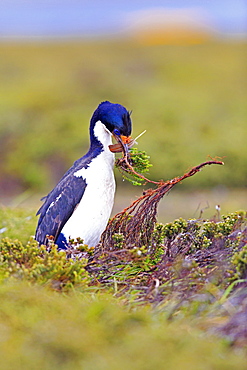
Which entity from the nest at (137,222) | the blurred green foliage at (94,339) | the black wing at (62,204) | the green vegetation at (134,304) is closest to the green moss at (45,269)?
the green vegetation at (134,304)

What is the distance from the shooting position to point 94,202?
4820 mm

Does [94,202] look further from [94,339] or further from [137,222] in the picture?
[94,339]

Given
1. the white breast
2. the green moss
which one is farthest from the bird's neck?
the green moss

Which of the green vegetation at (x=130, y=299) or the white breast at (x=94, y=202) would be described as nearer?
the green vegetation at (x=130, y=299)

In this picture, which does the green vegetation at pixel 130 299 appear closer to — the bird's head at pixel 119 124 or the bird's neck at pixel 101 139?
the bird's head at pixel 119 124

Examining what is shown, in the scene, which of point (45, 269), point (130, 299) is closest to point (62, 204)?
point (45, 269)

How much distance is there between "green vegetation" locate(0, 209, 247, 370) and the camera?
2.79 m

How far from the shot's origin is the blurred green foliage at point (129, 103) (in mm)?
13516

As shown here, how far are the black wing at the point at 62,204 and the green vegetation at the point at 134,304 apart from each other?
0.52m

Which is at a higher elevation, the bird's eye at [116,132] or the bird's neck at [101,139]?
the bird's neck at [101,139]

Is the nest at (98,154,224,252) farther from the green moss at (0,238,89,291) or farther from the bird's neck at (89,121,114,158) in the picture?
the green moss at (0,238,89,291)

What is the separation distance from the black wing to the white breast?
0.15ft

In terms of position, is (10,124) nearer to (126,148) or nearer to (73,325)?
(126,148)

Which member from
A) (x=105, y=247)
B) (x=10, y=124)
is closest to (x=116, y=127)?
(x=105, y=247)
